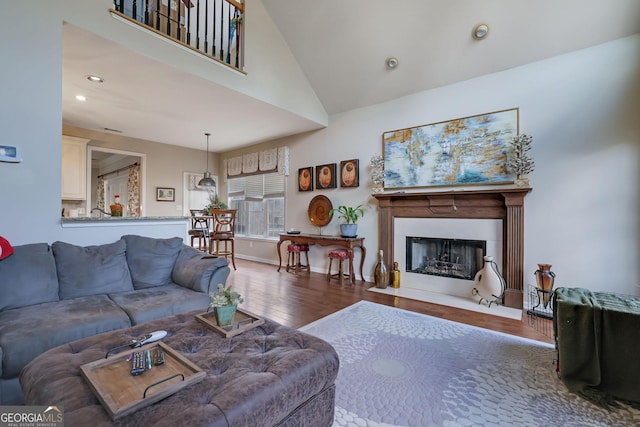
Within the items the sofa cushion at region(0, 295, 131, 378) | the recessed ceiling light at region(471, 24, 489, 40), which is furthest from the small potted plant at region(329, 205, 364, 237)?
the sofa cushion at region(0, 295, 131, 378)

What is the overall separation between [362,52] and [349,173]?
1.83 metres

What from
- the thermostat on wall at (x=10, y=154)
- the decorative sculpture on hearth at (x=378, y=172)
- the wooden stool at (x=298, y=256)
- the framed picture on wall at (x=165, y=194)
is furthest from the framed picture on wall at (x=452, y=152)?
the framed picture on wall at (x=165, y=194)

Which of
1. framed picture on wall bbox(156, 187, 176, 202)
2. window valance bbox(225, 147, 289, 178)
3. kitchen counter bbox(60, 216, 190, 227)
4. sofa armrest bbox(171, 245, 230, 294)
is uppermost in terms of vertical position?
window valance bbox(225, 147, 289, 178)

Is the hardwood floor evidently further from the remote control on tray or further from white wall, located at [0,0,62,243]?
white wall, located at [0,0,62,243]

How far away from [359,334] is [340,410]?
1.01m

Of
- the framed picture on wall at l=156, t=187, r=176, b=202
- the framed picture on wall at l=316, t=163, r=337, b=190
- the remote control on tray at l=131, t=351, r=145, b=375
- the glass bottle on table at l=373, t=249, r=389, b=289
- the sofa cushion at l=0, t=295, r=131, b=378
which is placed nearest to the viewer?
the remote control on tray at l=131, t=351, r=145, b=375

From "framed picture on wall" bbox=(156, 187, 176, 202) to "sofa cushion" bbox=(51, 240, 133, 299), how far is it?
416 cm

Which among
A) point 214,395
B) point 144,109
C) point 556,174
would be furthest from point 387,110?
point 214,395

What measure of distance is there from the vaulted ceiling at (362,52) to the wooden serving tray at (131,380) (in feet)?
9.48

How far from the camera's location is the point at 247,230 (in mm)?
6887

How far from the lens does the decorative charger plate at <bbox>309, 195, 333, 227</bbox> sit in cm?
513

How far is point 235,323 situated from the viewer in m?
1.68

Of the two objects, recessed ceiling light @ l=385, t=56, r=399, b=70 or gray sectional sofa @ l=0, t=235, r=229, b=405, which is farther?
recessed ceiling light @ l=385, t=56, r=399, b=70

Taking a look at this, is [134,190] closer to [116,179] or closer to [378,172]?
[116,179]
